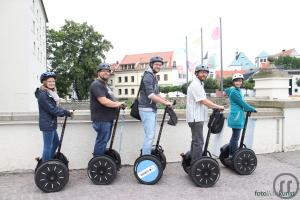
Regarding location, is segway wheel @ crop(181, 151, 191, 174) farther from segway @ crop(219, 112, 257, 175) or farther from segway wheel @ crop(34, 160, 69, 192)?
segway wheel @ crop(34, 160, 69, 192)

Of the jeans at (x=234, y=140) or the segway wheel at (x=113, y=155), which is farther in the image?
the jeans at (x=234, y=140)

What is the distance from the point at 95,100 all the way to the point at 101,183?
1.23 meters

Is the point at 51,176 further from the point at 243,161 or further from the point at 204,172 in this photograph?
the point at 243,161

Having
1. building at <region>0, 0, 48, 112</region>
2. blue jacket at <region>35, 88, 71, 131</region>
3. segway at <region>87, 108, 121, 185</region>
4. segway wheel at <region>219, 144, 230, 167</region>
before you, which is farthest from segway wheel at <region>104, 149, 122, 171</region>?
building at <region>0, 0, 48, 112</region>

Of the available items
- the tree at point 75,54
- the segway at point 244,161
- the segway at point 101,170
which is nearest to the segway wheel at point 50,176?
the segway at point 101,170

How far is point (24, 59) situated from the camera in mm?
25672

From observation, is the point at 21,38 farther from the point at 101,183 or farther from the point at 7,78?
the point at 101,183

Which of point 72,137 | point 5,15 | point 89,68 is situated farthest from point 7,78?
point 89,68

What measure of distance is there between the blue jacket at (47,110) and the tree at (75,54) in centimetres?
4408

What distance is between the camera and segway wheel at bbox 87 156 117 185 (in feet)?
18.2

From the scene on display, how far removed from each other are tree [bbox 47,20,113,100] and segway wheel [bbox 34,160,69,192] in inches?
1747

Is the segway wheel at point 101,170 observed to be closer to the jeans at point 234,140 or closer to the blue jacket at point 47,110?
the blue jacket at point 47,110

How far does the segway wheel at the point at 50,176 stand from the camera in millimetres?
5242

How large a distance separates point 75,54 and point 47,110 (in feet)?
154
